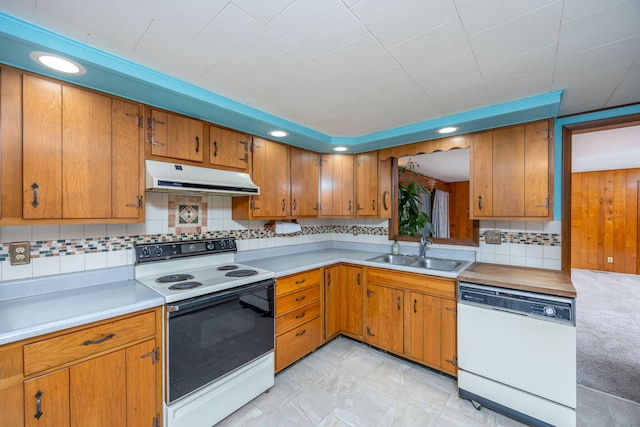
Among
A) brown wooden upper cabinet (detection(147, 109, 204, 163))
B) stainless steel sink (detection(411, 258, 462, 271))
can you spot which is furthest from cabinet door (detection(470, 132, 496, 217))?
brown wooden upper cabinet (detection(147, 109, 204, 163))

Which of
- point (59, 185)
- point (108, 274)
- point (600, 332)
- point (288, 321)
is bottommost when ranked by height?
point (600, 332)

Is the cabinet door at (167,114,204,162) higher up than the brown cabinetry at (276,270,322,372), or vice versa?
the cabinet door at (167,114,204,162)

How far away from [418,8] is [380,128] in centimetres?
148

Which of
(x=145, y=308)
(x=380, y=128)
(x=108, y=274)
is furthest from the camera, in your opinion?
(x=380, y=128)

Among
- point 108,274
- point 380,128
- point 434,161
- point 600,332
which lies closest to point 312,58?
point 380,128

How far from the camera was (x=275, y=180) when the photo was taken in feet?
8.70

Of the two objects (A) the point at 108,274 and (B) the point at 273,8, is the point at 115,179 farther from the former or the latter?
(B) the point at 273,8

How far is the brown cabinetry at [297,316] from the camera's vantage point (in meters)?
2.21

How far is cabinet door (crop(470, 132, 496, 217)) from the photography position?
2.31 meters

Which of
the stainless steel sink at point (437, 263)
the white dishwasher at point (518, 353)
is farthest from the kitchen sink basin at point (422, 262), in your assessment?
the white dishwasher at point (518, 353)

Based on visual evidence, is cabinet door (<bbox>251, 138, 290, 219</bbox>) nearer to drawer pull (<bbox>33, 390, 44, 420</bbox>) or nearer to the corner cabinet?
the corner cabinet

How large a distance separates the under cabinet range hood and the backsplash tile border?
1.42 feet

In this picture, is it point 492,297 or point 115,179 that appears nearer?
point 115,179

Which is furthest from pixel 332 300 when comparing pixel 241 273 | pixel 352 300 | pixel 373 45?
pixel 373 45
